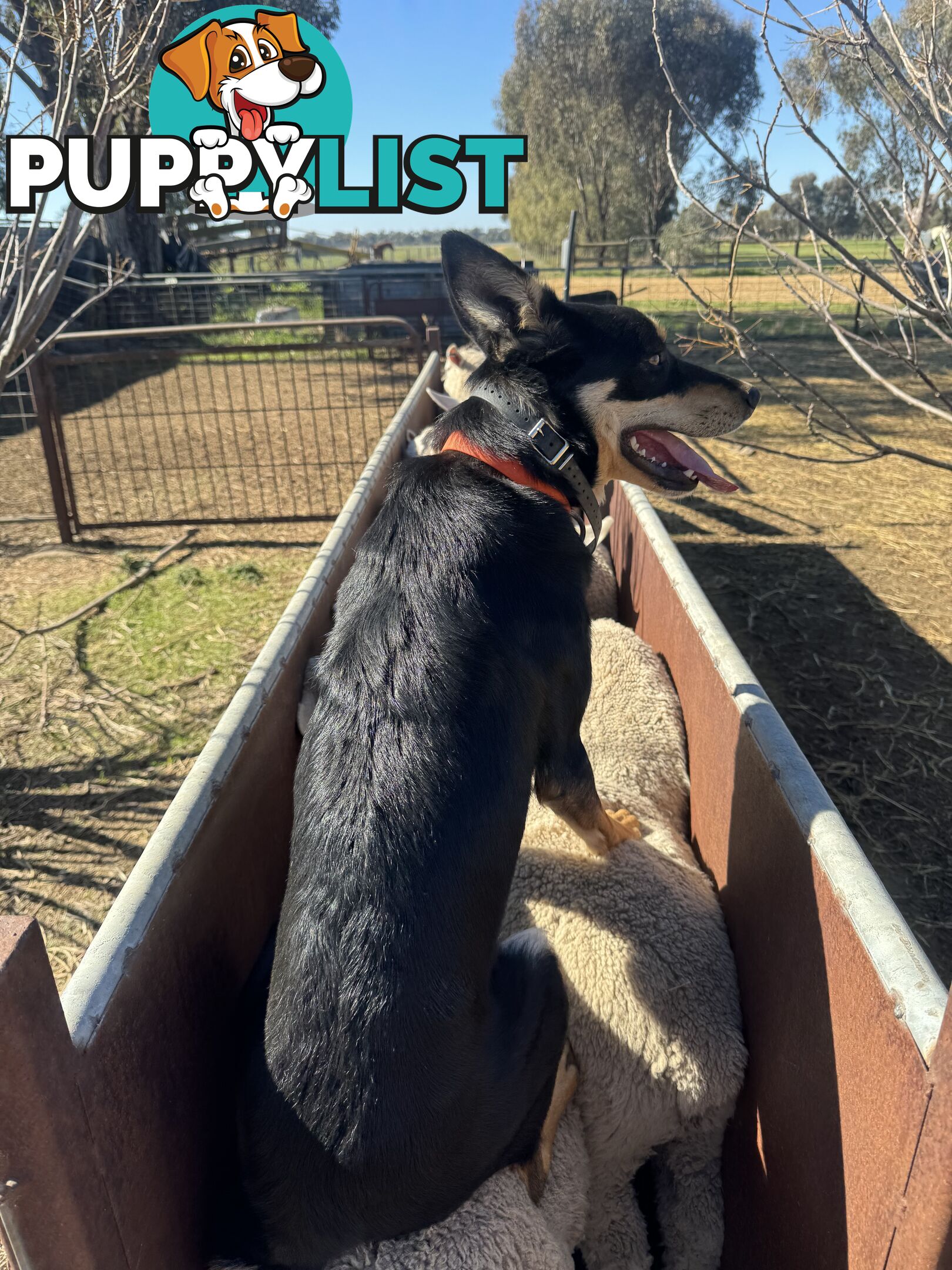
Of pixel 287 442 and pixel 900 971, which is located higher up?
pixel 900 971

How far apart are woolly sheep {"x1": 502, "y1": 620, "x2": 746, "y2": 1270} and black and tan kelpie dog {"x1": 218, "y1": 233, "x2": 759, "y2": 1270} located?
12 cm

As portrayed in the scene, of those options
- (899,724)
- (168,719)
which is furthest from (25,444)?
(899,724)

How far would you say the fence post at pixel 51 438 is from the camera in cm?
638

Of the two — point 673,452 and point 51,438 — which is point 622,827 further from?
point 51,438

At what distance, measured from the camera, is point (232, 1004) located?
1754 millimetres

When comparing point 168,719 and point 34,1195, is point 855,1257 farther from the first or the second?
point 168,719

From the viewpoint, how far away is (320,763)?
1.64 m

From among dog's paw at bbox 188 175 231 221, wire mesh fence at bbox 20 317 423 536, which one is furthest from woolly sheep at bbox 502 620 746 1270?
dog's paw at bbox 188 175 231 221

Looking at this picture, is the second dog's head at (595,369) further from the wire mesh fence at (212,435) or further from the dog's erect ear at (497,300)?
the wire mesh fence at (212,435)

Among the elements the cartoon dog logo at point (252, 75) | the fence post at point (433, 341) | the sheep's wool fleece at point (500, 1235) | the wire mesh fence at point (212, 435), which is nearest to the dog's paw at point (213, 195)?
the cartoon dog logo at point (252, 75)

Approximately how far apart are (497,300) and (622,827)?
155 centimetres

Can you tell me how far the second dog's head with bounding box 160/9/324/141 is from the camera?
10352mm

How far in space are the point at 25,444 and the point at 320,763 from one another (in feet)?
32.5

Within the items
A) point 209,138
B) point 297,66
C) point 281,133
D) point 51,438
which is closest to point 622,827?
point 51,438
